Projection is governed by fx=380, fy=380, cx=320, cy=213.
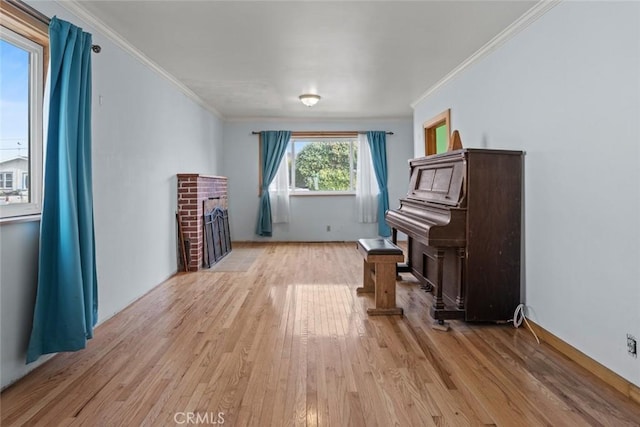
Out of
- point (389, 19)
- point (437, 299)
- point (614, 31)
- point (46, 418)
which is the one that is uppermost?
point (389, 19)

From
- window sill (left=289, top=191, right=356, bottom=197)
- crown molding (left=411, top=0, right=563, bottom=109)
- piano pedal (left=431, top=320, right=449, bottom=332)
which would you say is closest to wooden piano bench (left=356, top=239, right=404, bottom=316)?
piano pedal (left=431, top=320, right=449, bottom=332)

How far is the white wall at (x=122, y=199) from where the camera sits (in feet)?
6.73

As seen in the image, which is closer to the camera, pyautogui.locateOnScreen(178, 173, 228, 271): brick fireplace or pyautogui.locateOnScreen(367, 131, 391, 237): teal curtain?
pyautogui.locateOnScreen(178, 173, 228, 271): brick fireplace

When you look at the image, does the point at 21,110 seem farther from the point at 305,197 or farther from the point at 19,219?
the point at 305,197

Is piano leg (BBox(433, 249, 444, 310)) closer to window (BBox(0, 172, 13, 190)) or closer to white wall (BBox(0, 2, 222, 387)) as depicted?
white wall (BBox(0, 2, 222, 387))

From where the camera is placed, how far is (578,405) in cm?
180

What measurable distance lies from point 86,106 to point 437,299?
2.72 meters

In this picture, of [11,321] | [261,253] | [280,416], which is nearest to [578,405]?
[280,416]

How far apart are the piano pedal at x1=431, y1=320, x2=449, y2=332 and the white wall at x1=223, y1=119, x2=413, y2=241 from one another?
426 centimetres

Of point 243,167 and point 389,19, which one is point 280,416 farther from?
point 243,167

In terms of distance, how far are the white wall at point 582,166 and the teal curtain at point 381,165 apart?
3.84 meters

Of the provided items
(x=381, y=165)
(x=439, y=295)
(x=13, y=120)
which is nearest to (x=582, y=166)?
(x=439, y=295)

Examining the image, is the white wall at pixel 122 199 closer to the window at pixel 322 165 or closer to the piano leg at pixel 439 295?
the piano leg at pixel 439 295

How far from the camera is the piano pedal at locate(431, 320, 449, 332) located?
109 inches
